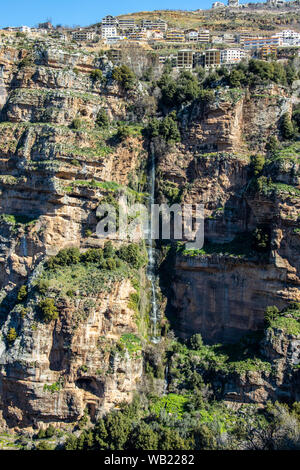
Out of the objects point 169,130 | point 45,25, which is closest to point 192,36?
point 45,25

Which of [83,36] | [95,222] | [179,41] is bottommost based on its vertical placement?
[95,222]

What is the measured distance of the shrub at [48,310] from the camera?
1172 inches

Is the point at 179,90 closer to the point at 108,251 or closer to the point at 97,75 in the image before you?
the point at 97,75

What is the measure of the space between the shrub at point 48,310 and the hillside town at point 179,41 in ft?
78.0

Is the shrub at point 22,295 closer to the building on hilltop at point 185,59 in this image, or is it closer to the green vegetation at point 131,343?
the green vegetation at point 131,343

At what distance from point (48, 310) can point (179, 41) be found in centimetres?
4534

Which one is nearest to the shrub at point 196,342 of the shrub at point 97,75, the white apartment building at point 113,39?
the shrub at point 97,75

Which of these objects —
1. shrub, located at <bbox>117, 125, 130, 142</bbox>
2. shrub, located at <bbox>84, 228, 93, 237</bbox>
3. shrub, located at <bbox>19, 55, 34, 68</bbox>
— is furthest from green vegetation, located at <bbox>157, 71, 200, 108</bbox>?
shrub, located at <bbox>84, 228, 93, 237</bbox>

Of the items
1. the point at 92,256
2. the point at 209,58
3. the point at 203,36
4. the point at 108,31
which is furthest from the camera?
the point at 108,31

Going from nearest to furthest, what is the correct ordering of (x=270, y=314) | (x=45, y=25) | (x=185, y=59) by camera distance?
(x=270, y=314)
(x=185, y=59)
(x=45, y=25)

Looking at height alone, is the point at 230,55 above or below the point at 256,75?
above

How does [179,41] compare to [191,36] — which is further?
[191,36]

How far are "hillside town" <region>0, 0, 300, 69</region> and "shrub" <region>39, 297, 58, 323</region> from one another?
936 inches

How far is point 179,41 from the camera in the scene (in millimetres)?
63000
